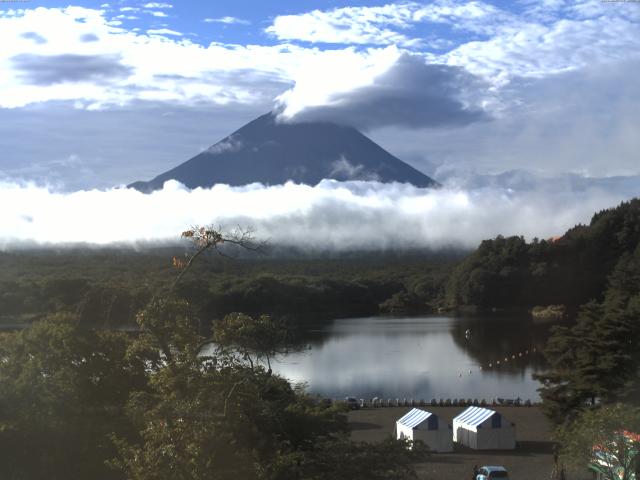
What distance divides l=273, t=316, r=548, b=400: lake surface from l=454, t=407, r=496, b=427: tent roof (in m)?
4.84

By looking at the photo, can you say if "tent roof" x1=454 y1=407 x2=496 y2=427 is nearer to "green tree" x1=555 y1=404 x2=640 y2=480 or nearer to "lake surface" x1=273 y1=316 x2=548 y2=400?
"lake surface" x1=273 y1=316 x2=548 y2=400

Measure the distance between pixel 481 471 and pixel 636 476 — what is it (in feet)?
8.54

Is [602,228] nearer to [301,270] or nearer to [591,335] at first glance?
[301,270]

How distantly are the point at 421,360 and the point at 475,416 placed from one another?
15.1 meters

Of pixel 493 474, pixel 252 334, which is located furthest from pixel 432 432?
pixel 252 334

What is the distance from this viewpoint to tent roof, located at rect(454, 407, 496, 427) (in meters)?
14.4

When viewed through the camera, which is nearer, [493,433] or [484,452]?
[484,452]

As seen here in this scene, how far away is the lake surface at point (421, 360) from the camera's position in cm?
2311

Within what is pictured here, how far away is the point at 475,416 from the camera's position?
14.8m

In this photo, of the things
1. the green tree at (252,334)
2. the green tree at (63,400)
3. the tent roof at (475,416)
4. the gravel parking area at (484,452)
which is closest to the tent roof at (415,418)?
the gravel parking area at (484,452)

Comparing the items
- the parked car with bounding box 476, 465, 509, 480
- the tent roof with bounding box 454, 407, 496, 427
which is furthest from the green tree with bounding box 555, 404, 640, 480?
the tent roof with bounding box 454, 407, 496, 427

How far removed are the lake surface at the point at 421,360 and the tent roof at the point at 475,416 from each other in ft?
15.9

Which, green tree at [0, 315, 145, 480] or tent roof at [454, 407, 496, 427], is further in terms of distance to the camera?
tent roof at [454, 407, 496, 427]

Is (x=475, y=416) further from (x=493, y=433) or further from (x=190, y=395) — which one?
(x=190, y=395)
